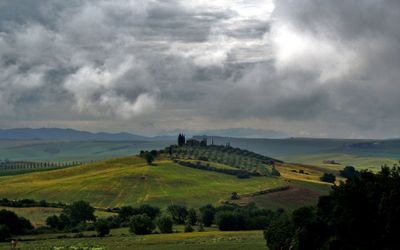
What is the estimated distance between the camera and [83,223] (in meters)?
168

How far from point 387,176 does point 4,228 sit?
97466 millimetres

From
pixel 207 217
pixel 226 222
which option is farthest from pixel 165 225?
pixel 207 217

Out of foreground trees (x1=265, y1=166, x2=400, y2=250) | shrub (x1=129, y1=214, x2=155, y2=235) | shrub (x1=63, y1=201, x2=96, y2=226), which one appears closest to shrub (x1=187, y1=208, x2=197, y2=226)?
shrub (x1=129, y1=214, x2=155, y2=235)

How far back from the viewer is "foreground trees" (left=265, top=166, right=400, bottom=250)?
70938 millimetres

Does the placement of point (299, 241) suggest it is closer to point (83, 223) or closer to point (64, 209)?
point (83, 223)

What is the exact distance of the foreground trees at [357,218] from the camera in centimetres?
7094

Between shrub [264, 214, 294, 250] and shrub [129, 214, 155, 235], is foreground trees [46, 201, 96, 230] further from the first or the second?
shrub [264, 214, 294, 250]

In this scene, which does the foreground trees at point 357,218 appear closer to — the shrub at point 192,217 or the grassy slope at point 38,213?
the shrub at point 192,217

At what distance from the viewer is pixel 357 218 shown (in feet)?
247

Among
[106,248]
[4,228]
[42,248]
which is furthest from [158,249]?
[4,228]

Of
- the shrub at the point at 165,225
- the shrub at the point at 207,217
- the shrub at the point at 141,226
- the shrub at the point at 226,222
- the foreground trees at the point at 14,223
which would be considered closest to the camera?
the shrub at the point at 141,226

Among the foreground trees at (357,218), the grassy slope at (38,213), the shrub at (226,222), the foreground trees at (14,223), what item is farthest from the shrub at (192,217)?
the foreground trees at (357,218)

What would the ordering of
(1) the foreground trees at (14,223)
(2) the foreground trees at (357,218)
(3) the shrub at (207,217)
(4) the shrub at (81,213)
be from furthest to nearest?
(3) the shrub at (207,217) < (4) the shrub at (81,213) < (1) the foreground trees at (14,223) < (2) the foreground trees at (357,218)

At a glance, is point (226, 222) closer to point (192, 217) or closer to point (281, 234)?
point (192, 217)
